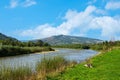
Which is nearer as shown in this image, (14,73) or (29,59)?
(14,73)

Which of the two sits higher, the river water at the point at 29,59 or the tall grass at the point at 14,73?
the river water at the point at 29,59

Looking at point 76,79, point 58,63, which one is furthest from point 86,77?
point 58,63

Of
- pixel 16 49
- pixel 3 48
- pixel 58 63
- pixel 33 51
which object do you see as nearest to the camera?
pixel 58 63

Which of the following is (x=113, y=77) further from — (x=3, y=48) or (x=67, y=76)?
(x=3, y=48)

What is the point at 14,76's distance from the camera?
17.0m

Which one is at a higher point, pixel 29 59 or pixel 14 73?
pixel 29 59

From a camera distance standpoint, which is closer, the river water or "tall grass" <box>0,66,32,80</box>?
"tall grass" <box>0,66,32,80</box>

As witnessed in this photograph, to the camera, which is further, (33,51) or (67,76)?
(33,51)

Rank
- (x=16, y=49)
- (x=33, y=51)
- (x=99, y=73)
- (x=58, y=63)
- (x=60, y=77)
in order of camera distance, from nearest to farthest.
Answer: (x=60, y=77) < (x=99, y=73) < (x=58, y=63) < (x=16, y=49) < (x=33, y=51)

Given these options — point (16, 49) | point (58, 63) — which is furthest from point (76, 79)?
point (16, 49)

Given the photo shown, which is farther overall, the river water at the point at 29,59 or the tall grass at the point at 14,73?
the river water at the point at 29,59

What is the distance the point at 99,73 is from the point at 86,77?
1680 mm

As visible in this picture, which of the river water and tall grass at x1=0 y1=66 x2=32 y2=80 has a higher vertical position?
the river water

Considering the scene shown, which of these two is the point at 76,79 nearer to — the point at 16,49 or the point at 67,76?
the point at 67,76
